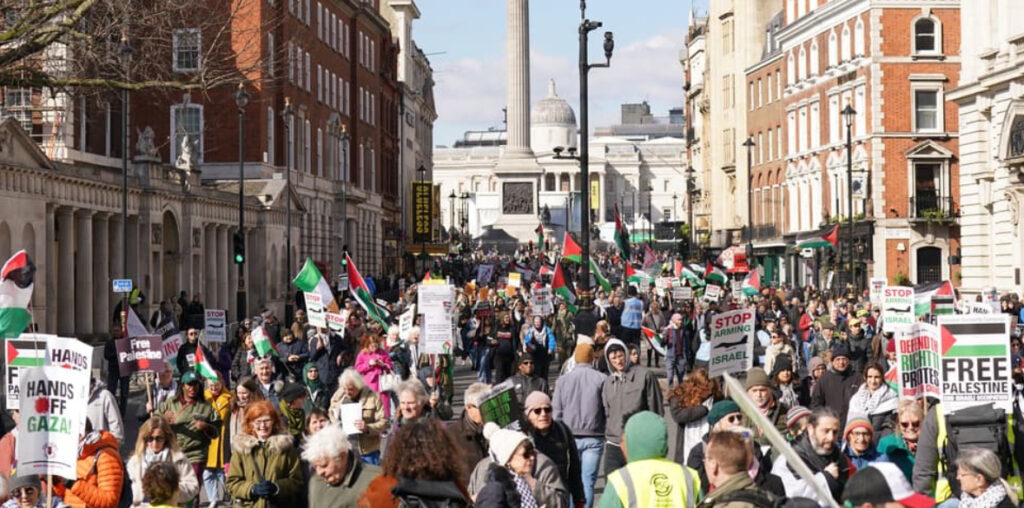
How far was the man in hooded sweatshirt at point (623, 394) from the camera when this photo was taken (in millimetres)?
14469

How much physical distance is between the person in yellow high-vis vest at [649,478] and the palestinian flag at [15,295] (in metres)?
8.36

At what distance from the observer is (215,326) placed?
98.4 ft

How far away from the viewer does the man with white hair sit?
361 inches

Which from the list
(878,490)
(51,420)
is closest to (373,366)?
(51,420)

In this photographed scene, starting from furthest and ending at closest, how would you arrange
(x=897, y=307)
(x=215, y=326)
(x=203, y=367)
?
(x=215, y=326)
(x=897, y=307)
(x=203, y=367)

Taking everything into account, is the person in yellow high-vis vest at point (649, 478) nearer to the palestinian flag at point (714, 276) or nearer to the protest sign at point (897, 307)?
the protest sign at point (897, 307)

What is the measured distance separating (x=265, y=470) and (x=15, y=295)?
6015 millimetres

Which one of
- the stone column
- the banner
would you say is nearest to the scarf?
the banner

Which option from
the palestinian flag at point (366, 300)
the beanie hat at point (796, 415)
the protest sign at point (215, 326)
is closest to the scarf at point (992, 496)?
the beanie hat at point (796, 415)

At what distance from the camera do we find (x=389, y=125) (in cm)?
9862

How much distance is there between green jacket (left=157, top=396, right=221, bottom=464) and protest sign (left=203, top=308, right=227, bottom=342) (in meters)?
15.4

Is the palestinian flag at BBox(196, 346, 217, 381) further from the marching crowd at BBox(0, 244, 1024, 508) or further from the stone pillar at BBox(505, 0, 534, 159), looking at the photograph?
the stone pillar at BBox(505, 0, 534, 159)

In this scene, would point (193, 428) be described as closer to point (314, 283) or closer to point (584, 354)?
point (584, 354)

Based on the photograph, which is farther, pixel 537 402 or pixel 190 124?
pixel 190 124
